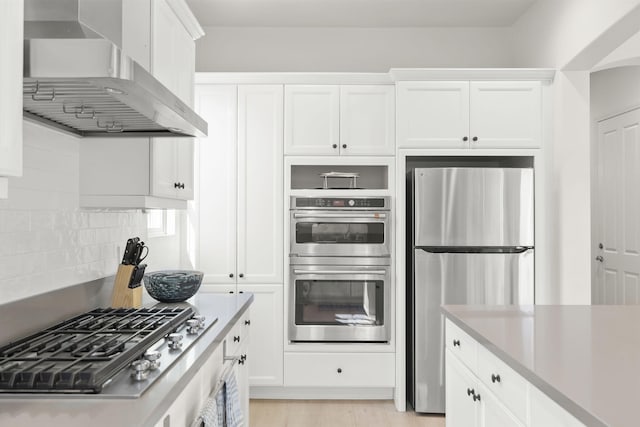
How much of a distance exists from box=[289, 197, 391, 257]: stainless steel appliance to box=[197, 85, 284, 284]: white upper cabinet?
152mm

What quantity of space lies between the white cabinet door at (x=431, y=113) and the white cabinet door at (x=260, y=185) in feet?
2.88

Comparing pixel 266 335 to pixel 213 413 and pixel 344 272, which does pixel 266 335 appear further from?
pixel 213 413

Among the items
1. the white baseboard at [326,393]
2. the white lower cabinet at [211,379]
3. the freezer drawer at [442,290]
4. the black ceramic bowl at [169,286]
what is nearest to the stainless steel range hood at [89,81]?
the black ceramic bowl at [169,286]

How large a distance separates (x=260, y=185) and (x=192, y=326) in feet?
5.96

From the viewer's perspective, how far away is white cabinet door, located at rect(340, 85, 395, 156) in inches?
141

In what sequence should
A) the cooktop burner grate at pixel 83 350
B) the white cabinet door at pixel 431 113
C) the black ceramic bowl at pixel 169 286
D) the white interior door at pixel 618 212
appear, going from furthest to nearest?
the white interior door at pixel 618 212, the white cabinet door at pixel 431 113, the black ceramic bowl at pixel 169 286, the cooktop burner grate at pixel 83 350

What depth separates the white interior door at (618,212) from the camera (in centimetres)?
434

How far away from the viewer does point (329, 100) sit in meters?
3.62

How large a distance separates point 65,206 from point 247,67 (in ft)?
8.16

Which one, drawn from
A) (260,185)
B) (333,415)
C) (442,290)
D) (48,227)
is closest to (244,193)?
(260,185)

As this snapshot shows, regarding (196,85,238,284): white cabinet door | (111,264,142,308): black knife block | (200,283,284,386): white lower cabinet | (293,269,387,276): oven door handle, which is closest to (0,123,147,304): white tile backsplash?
(111,264,142,308): black knife block

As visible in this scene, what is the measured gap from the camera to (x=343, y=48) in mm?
4219

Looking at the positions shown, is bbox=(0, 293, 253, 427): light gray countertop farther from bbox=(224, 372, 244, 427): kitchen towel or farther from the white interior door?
the white interior door

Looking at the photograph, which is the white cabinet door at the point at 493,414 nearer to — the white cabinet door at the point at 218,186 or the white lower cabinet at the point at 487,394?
the white lower cabinet at the point at 487,394
